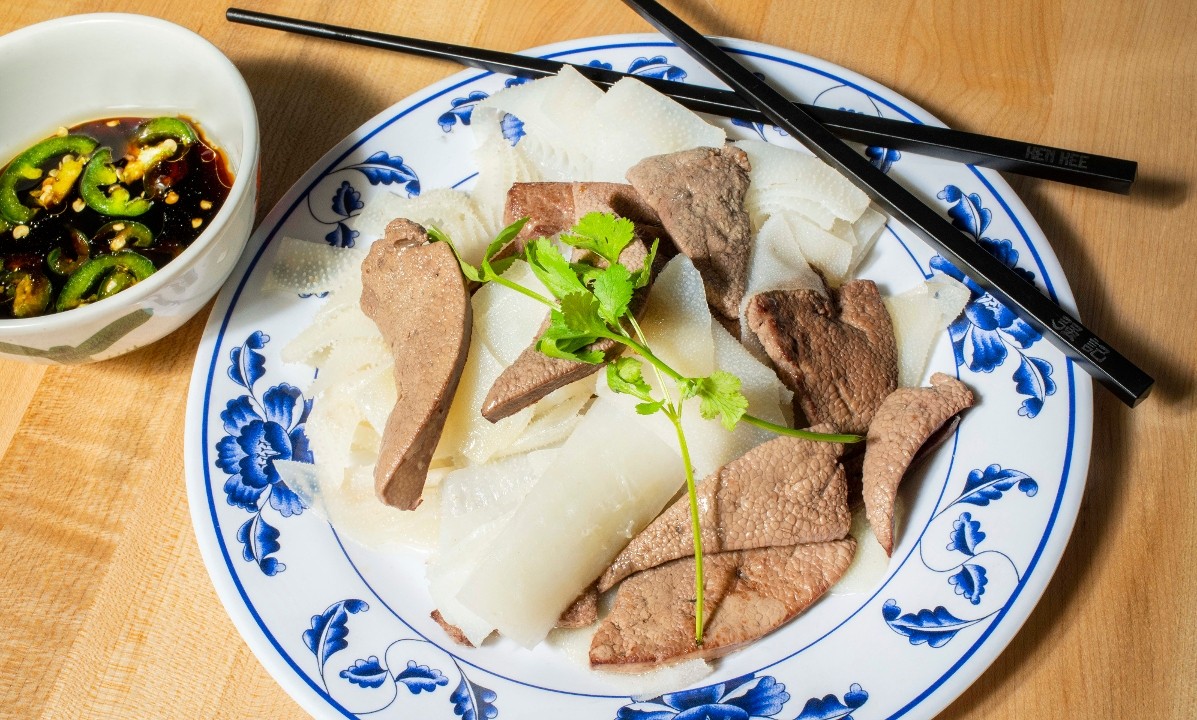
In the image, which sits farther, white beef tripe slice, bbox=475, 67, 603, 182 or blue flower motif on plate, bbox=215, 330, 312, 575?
white beef tripe slice, bbox=475, 67, 603, 182

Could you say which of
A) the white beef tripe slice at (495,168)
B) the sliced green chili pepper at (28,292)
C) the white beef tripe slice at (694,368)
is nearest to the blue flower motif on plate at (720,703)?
the white beef tripe slice at (694,368)

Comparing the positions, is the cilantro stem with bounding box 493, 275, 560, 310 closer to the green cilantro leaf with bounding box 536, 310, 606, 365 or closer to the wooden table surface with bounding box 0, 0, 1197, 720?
the green cilantro leaf with bounding box 536, 310, 606, 365

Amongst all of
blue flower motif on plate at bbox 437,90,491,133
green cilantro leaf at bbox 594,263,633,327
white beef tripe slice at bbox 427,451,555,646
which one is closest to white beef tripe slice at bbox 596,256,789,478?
green cilantro leaf at bbox 594,263,633,327

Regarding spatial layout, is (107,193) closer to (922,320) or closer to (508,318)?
(508,318)

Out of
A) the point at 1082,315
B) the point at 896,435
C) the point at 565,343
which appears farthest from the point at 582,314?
the point at 1082,315

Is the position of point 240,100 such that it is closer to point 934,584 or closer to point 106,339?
point 106,339

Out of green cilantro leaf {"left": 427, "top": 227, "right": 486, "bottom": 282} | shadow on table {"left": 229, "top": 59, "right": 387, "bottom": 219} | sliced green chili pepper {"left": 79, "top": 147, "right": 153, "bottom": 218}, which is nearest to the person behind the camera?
green cilantro leaf {"left": 427, "top": 227, "right": 486, "bottom": 282}
